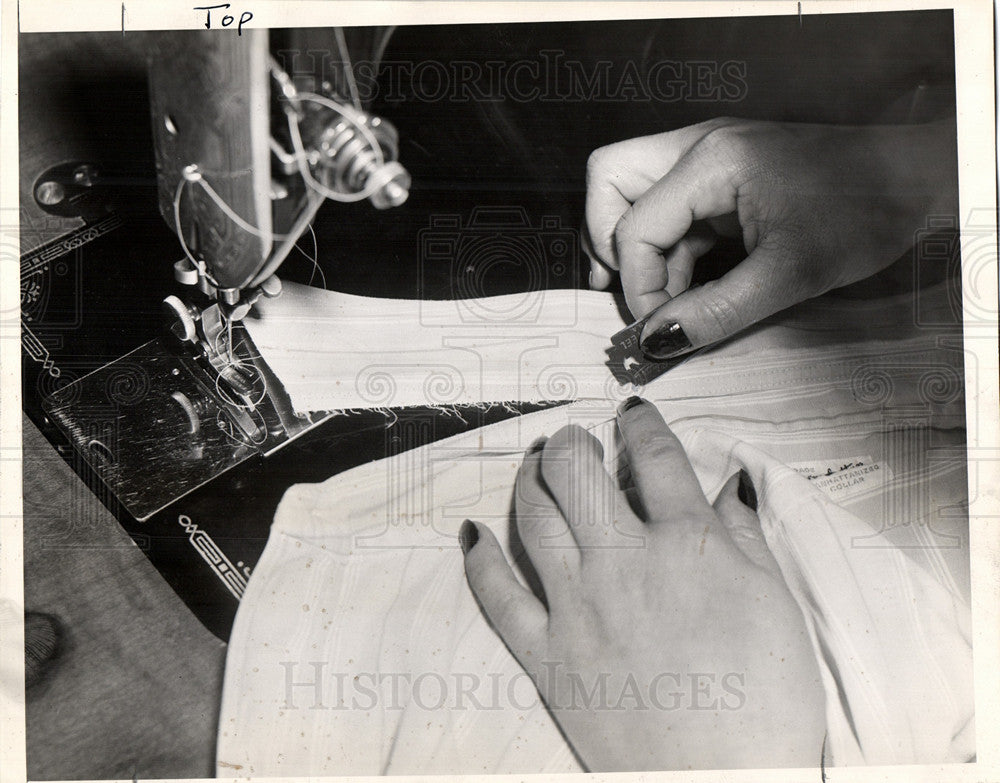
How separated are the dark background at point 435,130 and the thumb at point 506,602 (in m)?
0.09

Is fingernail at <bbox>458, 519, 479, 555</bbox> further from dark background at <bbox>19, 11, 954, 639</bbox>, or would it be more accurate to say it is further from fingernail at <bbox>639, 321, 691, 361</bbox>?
fingernail at <bbox>639, 321, 691, 361</bbox>

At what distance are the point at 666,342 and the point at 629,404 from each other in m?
0.05

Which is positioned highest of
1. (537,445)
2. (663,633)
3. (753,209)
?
(753,209)

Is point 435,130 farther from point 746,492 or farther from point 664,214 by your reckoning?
point 746,492

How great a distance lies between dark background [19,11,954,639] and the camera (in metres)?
0.55

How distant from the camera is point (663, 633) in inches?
20.3

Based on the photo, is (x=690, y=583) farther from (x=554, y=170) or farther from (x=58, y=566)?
(x=58, y=566)

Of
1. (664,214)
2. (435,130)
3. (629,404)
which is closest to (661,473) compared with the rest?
(629,404)

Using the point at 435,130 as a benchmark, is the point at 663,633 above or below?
below

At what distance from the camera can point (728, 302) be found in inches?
21.2

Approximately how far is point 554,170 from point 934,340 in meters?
0.30

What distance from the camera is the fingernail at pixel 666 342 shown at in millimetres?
541

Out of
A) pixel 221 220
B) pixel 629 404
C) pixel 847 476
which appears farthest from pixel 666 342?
pixel 221 220

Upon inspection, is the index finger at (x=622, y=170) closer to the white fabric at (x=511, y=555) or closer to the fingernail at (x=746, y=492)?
the white fabric at (x=511, y=555)
